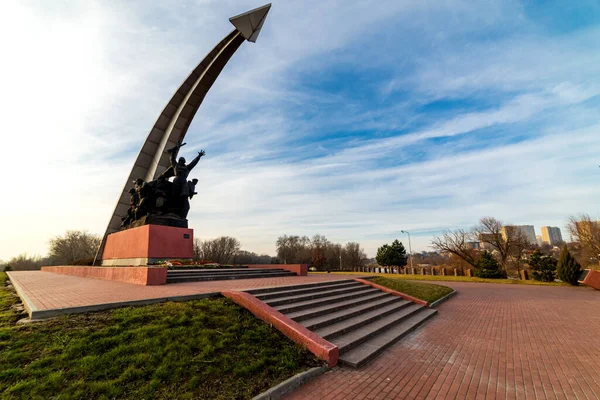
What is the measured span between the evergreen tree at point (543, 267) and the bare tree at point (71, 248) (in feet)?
203

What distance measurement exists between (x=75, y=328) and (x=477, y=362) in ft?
22.3

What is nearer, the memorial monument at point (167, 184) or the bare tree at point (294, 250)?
the memorial monument at point (167, 184)

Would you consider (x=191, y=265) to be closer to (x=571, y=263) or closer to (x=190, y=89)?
(x=190, y=89)

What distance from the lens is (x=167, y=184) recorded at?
15359 mm

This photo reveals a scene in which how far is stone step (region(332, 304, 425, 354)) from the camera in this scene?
203 inches

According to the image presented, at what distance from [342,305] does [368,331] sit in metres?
1.29

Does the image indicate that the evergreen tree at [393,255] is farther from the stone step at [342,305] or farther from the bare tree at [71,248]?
the bare tree at [71,248]

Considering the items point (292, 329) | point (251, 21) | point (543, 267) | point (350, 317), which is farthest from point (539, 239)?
point (292, 329)

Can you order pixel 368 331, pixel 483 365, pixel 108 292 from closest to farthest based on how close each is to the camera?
pixel 483 365 → pixel 368 331 → pixel 108 292

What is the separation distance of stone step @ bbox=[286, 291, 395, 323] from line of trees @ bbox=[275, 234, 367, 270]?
5099 centimetres

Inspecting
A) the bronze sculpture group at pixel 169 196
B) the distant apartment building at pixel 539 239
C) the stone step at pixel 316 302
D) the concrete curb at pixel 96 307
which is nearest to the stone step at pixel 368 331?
the stone step at pixel 316 302

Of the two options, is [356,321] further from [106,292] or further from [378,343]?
[106,292]

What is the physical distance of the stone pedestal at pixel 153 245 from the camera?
500 inches

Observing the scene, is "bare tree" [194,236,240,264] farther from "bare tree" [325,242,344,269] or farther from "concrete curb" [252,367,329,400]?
"concrete curb" [252,367,329,400]
